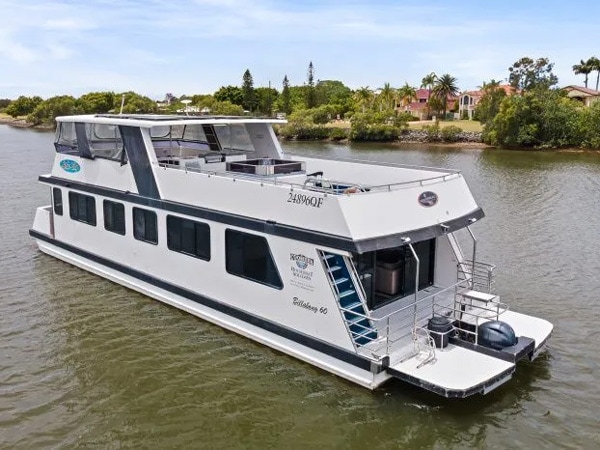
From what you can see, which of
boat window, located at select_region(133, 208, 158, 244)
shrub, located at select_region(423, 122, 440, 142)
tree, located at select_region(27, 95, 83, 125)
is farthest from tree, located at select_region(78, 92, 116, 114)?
boat window, located at select_region(133, 208, 158, 244)

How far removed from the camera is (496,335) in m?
8.61

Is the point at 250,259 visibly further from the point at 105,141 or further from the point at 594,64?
the point at 594,64

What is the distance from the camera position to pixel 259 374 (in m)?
9.12

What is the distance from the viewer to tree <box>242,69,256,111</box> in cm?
8994

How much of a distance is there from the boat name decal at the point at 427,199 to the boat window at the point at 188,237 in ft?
12.9

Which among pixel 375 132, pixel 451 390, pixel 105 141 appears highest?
pixel 105 141

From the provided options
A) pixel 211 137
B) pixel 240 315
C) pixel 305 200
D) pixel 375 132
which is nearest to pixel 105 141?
pixel 211 137

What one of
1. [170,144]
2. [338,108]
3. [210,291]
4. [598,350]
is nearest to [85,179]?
[170,144]

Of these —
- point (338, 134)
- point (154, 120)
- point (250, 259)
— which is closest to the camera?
point (250, 259)

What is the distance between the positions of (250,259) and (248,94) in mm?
84277

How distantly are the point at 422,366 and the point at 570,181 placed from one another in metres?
25.9

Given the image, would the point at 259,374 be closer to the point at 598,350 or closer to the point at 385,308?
the point at 385,308

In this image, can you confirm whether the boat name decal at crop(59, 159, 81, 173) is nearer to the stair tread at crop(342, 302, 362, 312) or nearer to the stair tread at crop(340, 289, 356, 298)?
the stair tread at crop(340, 289, 356, 298)

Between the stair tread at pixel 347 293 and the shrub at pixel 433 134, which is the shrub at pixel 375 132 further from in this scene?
the stair tread at pixel 347 293
